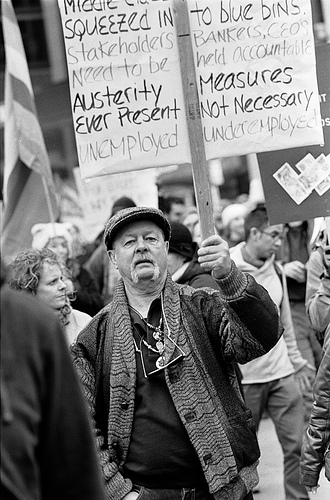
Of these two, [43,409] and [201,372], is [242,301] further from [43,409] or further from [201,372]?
[43,409]

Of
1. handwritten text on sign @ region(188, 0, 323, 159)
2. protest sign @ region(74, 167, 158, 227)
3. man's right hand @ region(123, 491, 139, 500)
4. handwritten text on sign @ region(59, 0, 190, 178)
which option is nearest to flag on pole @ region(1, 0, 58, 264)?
protest sign @ region(74, 167, 158, 227)

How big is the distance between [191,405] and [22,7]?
32.5m

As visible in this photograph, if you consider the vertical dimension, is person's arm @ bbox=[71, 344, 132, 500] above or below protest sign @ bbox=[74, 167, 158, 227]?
below

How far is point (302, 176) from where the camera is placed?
505 cm

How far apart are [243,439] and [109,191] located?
783cm

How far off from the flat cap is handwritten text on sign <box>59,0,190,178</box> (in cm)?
42

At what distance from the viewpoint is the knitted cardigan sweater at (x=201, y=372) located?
3.79 meters

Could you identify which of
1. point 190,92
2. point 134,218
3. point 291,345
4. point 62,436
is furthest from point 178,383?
point 291,345

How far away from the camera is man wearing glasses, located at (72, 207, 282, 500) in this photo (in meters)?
3.80

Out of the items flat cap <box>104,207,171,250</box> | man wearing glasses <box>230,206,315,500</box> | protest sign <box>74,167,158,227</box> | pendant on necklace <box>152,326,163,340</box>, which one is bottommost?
man wearing glasses <box>230,206,315,500</box>

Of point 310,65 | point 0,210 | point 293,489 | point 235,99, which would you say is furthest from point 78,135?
point 0,210

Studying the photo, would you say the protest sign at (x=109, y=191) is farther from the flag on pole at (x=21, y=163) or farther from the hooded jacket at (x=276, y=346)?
the hooded jacket at (x=276, y=346)

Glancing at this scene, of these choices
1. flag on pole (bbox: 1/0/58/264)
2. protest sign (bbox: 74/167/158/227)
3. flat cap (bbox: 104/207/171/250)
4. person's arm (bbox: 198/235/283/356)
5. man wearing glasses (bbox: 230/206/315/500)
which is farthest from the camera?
protest sign (bbox: 74/167/158/227)

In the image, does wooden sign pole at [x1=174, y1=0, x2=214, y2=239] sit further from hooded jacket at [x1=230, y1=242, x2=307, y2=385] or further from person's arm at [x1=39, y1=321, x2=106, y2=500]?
hooded jacket at [x1=230, y1=242, x2=307, y2=385]
